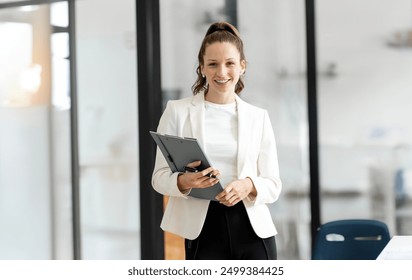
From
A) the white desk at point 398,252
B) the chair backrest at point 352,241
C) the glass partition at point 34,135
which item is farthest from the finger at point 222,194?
the glass partition at point 34,135

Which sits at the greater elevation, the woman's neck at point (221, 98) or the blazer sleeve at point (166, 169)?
the woman's neck at point (221, 98)

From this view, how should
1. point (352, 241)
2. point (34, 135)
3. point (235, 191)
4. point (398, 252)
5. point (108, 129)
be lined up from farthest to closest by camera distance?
point (34, 135), point (108, 129), point (352, 241), point (235, 191), point (398, 252)

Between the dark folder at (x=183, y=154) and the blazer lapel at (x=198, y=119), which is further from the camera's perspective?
the blazer lapel at (x=198, y=119)

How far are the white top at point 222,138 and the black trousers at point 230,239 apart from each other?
11cm

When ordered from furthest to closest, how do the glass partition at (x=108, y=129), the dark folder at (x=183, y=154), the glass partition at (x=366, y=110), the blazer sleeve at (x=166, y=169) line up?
the glass partition at (x=108, y=129) < the glass partition at (x=366, y=110) < the blazer sleeve at (x=166, y=169) < the dark folder at (x=183, y=154)

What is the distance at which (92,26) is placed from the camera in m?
4.54

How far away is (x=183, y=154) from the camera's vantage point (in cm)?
235

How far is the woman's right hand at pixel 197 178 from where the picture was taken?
229 centimetres

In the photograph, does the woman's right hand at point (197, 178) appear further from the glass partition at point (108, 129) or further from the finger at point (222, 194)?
the glass partition at point (108, 129)

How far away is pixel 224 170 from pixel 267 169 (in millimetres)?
151

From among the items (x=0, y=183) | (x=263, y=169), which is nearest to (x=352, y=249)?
(x=263, y=169)

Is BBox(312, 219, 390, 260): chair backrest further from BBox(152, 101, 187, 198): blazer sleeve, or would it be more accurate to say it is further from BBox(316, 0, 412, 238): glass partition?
BBox(316, 0, 412, 238): glass partition

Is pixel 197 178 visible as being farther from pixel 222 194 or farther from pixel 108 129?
pixel 108 129

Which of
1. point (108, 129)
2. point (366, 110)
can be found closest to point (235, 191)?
point (366, 110)
